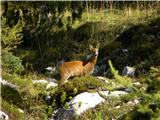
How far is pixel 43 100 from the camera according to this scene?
9859mm

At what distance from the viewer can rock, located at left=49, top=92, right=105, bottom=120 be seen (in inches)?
319

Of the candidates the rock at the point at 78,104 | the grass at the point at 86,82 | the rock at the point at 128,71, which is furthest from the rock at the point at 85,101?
the rock at the point at 128,71

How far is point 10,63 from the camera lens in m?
12.7

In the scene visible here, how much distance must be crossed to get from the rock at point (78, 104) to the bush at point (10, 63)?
394 cm

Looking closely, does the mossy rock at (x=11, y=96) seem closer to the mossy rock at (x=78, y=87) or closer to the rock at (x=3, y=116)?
the mossy rock at (x=78, y=87)

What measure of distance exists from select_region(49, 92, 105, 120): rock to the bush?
155 inches

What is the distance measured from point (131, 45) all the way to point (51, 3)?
4.35 m

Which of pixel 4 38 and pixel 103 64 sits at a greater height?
pixel 4 38

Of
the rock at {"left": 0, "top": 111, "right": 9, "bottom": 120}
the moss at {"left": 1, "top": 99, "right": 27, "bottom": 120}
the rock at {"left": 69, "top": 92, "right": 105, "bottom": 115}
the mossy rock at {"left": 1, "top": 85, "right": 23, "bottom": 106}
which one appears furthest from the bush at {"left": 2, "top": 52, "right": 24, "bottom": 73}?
the rock at {"left": 0, "top": 111, "right": 9, "bottom": 120}

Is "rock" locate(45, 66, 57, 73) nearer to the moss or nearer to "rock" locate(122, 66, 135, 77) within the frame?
"rock" locate(122, 66, 135, 77)

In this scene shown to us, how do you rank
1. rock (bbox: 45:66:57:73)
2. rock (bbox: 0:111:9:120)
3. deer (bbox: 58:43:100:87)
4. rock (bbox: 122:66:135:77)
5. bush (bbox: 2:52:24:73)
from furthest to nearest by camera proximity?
rock (bbox: 45:66:57:73), bush (bbox: 2:52:24:73), rock (bbox: 122:66:135:77), deer (bbox: 58:43:100:87), rock (bbox: 0:111:9:120)

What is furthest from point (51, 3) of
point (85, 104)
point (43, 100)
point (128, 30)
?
point (85, 104)

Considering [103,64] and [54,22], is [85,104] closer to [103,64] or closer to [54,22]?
[103,64]

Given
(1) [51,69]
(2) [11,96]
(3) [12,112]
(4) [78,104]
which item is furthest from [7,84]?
(1) [51,69]
